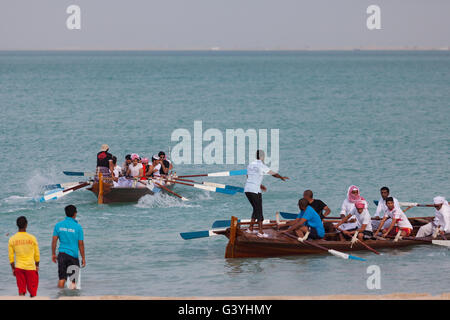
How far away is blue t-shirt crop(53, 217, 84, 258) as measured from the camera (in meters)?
13.3

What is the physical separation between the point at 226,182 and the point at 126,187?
6372mm

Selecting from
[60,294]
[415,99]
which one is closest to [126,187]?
[60,294]

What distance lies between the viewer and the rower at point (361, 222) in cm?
1778

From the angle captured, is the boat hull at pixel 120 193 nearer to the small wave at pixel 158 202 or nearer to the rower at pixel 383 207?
the small wave at pixel 158 202

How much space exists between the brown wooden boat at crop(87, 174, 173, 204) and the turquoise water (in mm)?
293

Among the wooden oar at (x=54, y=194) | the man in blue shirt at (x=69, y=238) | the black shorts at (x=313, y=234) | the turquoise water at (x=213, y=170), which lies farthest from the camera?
the wooden oar at (x=54, y=194)

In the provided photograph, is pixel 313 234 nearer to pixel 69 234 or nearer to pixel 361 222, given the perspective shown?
pixel 361 222

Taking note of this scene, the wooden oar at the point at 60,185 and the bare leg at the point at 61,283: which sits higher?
the wooden oar at the point at 60,185

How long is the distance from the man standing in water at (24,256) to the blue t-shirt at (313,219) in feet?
21.4

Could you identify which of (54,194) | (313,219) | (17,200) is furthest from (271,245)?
(17,200)

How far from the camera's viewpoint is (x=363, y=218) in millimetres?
17922

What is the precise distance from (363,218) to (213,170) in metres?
15.3

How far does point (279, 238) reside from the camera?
17.4 m

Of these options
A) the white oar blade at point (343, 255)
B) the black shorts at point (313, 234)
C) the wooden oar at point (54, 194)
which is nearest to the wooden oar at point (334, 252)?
the white oar blade at point (343, 255)
